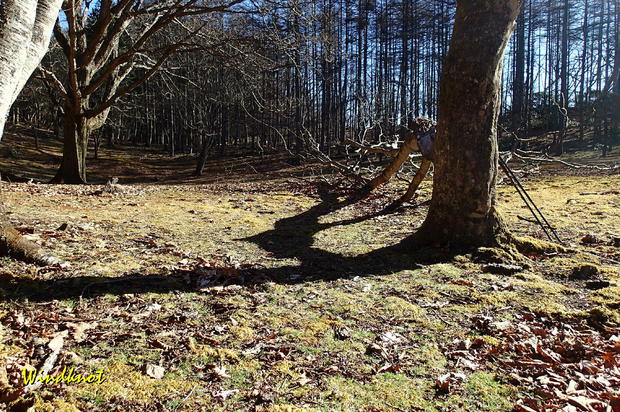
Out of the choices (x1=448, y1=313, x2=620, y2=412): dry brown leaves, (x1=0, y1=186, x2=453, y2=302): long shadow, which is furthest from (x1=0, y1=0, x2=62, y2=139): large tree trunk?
(x1=448, y1=313, x2=620, y2=412): dry brown leaves

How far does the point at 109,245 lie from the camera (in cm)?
449

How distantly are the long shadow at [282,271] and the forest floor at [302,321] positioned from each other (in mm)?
23

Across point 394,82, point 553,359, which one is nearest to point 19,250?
point 553,359

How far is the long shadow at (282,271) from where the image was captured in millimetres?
3000

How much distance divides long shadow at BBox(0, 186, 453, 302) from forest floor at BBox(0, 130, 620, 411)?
23 millimetres

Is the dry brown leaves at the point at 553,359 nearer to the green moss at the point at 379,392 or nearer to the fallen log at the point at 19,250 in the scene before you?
the green moss at the point at 379,392

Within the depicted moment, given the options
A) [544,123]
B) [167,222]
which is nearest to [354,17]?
[544,123]

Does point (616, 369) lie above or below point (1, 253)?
below

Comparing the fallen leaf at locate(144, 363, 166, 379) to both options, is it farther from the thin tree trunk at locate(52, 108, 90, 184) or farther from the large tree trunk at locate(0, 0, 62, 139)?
the thin tree trunk at locate(52, 108, 90, 184)

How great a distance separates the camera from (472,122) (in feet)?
14.8

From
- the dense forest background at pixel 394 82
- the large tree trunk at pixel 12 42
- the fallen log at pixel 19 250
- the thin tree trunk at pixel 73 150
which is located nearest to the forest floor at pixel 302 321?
the fallen log at pixel 19 250

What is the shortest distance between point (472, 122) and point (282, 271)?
2.79 meters

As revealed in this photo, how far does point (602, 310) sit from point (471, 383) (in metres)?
1.70

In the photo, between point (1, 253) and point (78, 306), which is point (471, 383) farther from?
point (1, 253)
